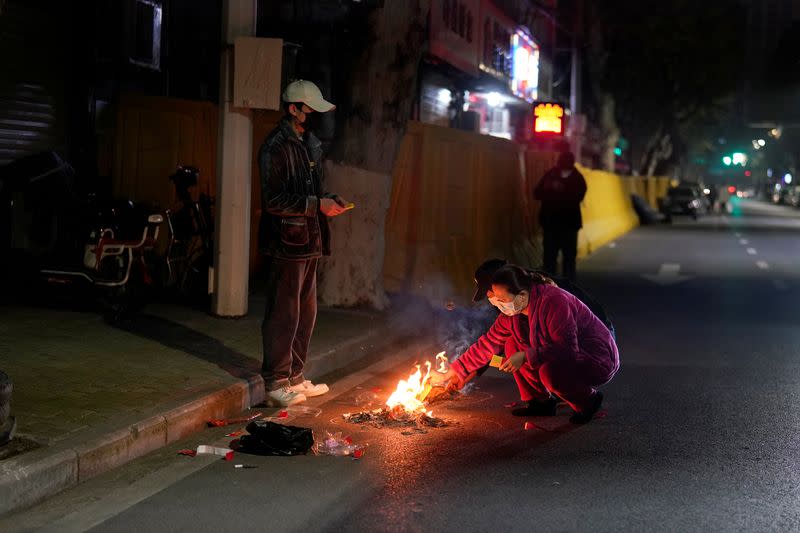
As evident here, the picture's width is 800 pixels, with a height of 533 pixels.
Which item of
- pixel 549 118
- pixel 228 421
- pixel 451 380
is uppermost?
pixel 549 118

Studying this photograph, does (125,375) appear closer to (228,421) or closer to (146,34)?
(228,421)

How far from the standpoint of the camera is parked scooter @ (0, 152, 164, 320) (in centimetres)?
1048

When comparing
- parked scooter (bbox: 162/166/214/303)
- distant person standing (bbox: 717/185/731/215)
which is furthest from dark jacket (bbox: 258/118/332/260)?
distant person standing (bbox: 717/185/731/215)

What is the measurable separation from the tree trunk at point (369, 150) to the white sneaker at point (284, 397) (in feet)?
14.1

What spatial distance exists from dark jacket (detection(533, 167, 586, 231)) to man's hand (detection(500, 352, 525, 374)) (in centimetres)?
867

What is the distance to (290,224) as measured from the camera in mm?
7934

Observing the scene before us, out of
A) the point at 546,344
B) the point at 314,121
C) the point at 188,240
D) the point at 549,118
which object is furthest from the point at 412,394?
the point at 549,118

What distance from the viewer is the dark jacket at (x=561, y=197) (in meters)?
15.9

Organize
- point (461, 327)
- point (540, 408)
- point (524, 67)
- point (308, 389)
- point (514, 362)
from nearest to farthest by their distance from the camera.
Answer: point (514, 362) < point (540, 408) < point (308, 389) < point (461, 327) < point (524, 67)

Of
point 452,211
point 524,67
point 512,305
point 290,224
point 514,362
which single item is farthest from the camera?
point 524,67

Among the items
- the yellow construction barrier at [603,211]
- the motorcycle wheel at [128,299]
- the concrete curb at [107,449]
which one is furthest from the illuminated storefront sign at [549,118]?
the concrete curb at [107,449]

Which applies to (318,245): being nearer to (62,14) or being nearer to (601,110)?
(62,14)

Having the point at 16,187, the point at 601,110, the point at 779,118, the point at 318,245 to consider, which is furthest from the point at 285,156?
the point at 779,118

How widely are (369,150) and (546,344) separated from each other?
535cm
